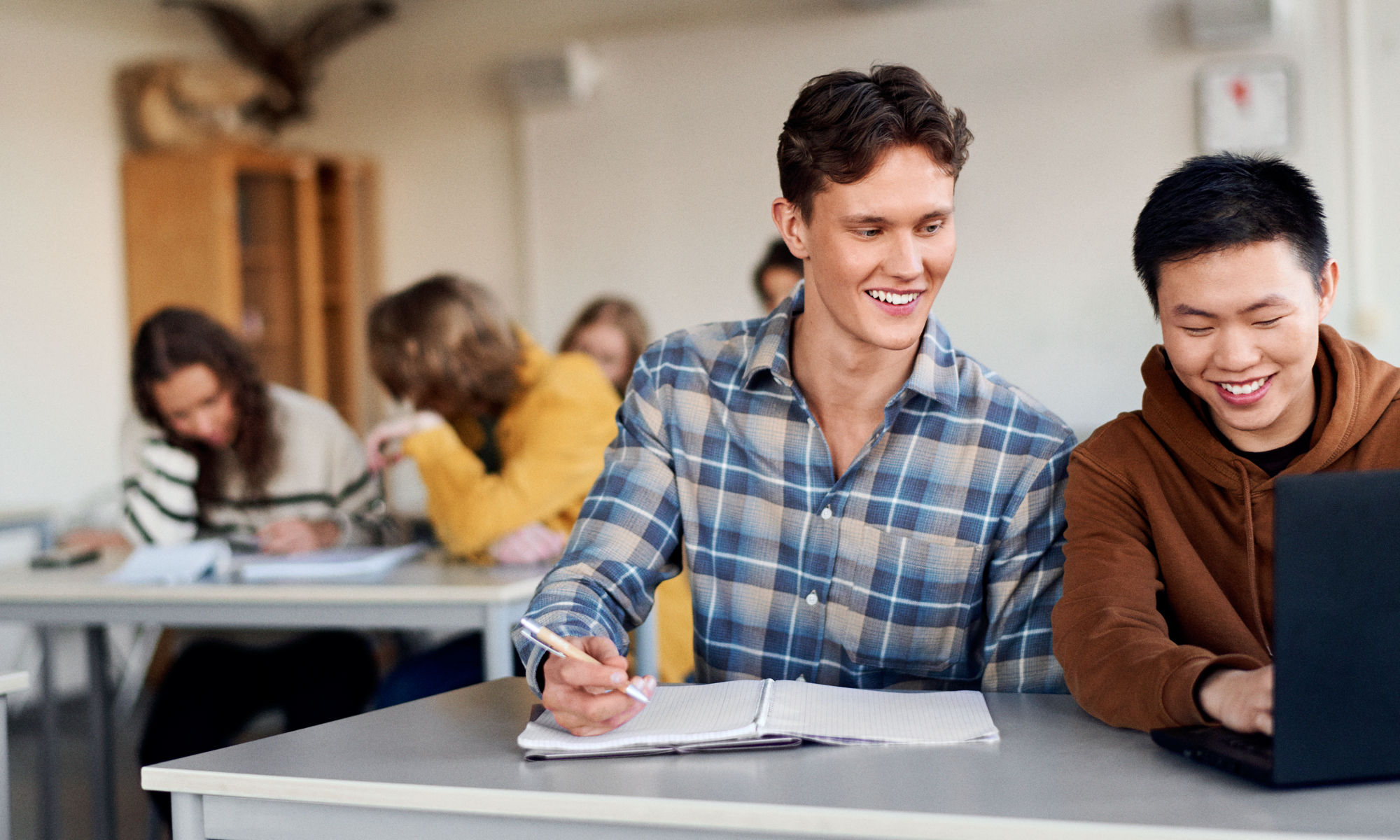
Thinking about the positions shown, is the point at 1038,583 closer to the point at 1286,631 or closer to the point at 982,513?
the point at 982,513

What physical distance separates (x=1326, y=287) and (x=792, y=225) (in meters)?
0.59

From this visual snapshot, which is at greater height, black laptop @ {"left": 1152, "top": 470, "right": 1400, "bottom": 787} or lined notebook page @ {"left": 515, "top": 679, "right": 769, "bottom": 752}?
black laptop @ {"left": 1152, "top": 470, "right": 1400, "bottom": 787}

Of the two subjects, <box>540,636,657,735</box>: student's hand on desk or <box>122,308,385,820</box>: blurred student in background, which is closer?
<box>540,636,657,735</box>: student's hand on desk

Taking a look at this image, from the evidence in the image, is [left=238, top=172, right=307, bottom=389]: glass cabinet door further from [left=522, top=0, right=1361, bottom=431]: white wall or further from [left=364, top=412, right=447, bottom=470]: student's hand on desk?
[left=364, top=412, right=447, bottom=470]: student's hand on desk

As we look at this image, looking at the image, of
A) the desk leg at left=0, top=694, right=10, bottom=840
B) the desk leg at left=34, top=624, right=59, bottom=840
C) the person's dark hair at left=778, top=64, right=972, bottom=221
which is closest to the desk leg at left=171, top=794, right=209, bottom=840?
the desk leg at left=0, top=694, right=10, bottom=840

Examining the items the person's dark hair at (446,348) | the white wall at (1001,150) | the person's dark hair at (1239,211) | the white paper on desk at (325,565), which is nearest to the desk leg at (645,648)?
the white paper on desk at (325,565)

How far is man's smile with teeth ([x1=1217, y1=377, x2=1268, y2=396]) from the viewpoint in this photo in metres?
1.18

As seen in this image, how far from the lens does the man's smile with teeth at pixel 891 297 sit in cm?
143

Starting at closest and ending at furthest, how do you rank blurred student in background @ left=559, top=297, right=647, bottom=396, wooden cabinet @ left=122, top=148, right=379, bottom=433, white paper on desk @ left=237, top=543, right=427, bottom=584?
white paper on desk @ left=237, top=543, right=427, bottom=584
blurred student in background @ left=559, top=297, right=647, bottom=396
wooden cabinet @ left=122, top=148, right=379, bottom=433

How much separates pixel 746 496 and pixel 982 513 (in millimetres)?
282

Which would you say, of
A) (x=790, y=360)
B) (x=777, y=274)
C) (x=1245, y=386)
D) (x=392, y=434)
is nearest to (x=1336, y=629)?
(x=1245, y=386)

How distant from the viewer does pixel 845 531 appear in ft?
4.88

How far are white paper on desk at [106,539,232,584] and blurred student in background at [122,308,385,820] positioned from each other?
15 centimetres

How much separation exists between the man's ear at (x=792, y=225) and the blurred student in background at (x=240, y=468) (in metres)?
1.44
